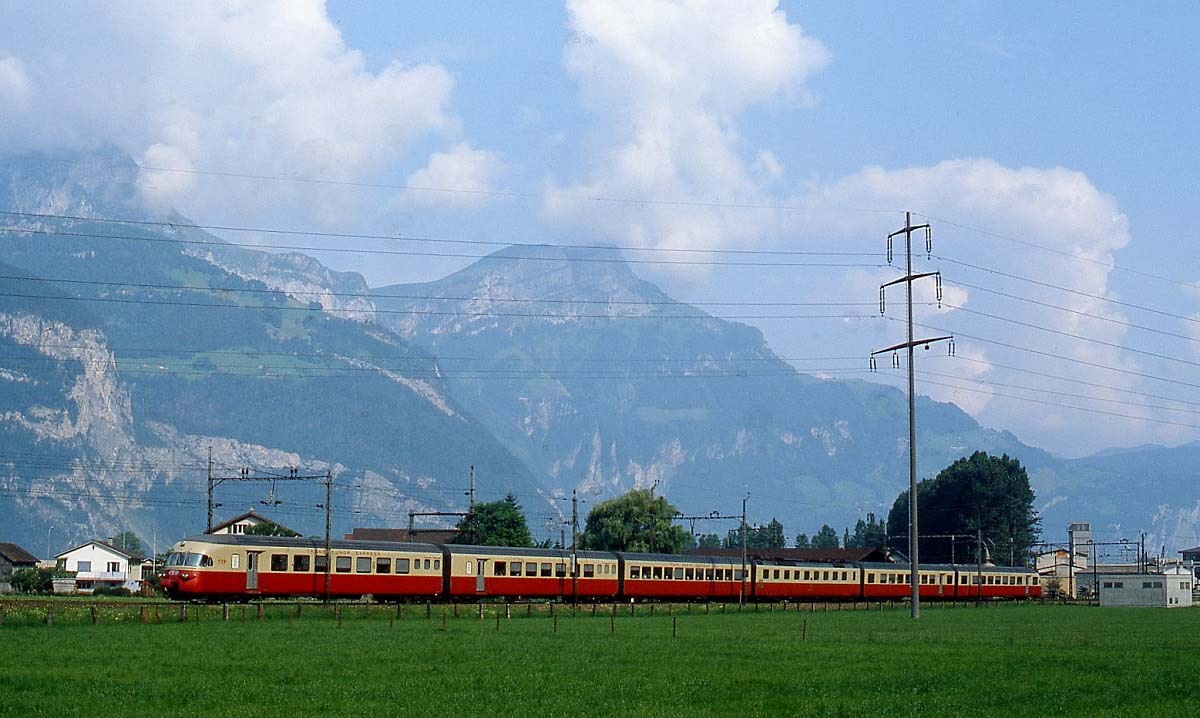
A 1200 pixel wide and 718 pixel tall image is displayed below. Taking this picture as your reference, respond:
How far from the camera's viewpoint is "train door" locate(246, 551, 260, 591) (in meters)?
66.0

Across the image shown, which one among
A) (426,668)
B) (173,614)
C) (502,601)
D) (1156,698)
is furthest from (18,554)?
(1156,698)

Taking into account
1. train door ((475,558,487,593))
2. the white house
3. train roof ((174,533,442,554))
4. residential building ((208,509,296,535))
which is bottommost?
the white house

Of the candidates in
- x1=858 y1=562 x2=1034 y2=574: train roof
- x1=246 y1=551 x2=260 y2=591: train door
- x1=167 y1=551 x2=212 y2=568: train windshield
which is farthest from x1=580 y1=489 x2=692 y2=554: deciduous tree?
x1=167 y1=551 x2=212 y2=568: train windshield

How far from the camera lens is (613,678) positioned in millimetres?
33250

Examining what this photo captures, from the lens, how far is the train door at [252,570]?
6600cm

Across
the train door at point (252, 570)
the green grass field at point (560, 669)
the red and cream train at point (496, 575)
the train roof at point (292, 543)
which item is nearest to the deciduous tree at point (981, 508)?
the red and cream train at point (496, 575)

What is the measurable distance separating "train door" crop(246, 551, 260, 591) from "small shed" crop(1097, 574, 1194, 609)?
2887 inches

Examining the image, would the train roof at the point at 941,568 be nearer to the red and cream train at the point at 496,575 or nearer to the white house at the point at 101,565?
the red and cream train at the point at 496,575

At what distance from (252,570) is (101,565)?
4431 inches

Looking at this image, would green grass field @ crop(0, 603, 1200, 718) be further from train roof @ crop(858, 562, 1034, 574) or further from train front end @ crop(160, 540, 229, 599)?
train roof @ crop(858, 562, 1034, 574)

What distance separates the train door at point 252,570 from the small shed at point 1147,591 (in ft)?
241

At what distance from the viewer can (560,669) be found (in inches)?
1400

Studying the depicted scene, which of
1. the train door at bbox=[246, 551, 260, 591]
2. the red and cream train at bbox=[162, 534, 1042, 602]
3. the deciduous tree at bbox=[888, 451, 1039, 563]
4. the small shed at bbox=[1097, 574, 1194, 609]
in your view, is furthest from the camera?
the deciduous tree at bbox=[888, 451, 1039, 563]

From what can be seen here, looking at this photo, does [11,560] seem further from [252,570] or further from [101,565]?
[252,570]
